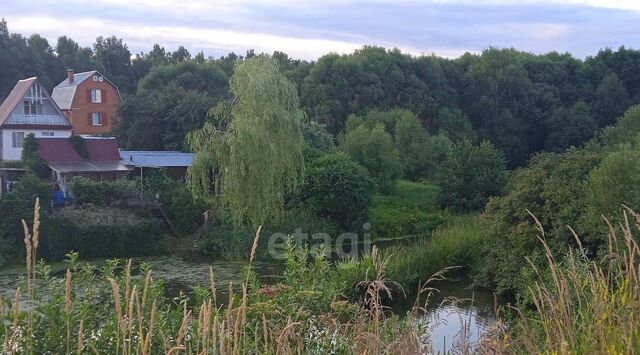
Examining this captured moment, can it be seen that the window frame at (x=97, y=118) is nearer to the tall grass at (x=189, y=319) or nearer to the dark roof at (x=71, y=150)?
the dark roof at (x=71, y=150)

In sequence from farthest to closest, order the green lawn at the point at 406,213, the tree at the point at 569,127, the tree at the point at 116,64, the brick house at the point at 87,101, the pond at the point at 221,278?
the tree at the point at 116,64 → the tree at the point at 569,127 → the brick house at the point at 87,101 → the green lawn at the point at 406,213 → the pond at the point at 221,278

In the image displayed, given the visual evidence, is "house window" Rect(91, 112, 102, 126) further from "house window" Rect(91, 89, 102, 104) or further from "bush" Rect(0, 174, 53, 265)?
"bush" Rect(0, 174, 53, 265)

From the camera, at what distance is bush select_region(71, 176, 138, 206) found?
2289cm

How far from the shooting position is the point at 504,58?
152 feet

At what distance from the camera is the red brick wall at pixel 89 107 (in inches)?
1604

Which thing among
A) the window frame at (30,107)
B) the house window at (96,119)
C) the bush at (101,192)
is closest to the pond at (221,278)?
the bush at (101,192)

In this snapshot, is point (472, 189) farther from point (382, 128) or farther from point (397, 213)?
point (382, 128)

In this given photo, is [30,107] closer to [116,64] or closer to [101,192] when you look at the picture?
[101,192]

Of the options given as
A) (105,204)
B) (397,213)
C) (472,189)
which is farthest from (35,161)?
(472,189)

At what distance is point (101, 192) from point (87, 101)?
20.0m

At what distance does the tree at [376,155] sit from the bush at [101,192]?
10.4m

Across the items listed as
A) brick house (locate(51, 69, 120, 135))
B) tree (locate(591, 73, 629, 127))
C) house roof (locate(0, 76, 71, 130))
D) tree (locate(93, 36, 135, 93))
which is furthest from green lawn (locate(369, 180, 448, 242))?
tree (locate(93, 36, 135, 93))

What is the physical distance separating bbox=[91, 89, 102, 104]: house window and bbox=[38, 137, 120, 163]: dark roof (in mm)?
13282

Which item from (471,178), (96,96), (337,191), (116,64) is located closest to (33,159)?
(337,191)
